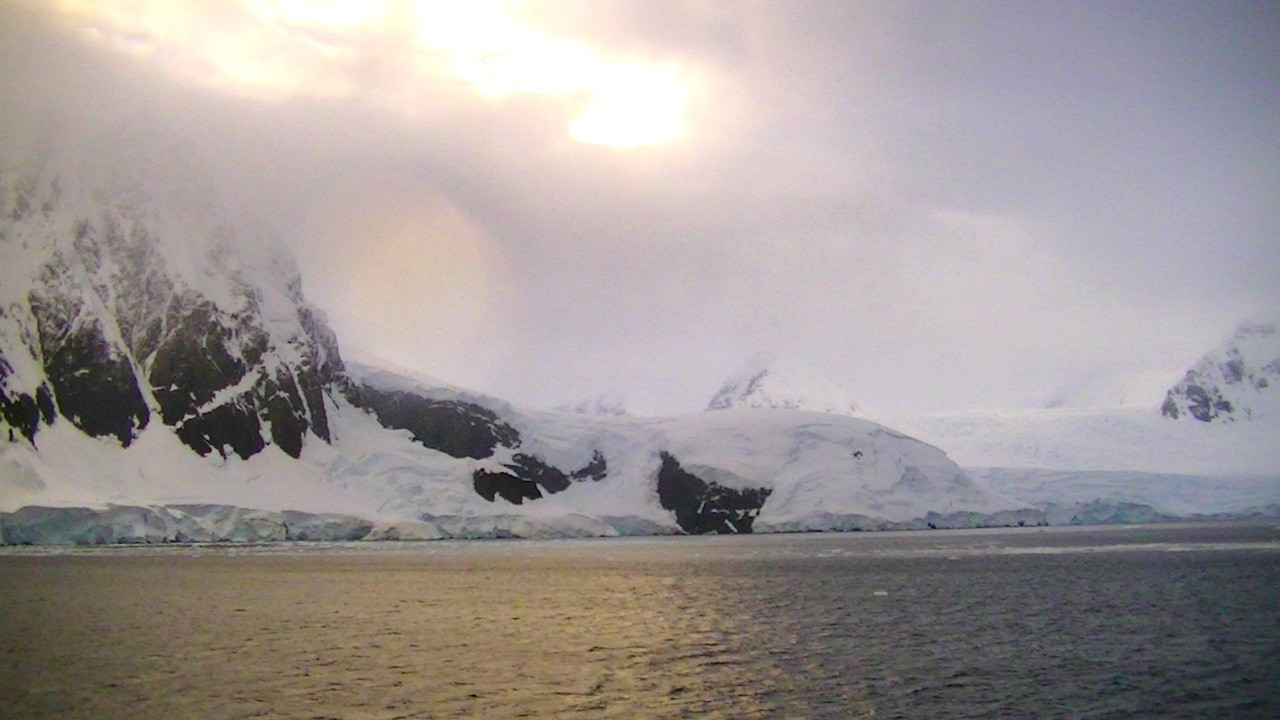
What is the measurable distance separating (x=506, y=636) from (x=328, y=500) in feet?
369

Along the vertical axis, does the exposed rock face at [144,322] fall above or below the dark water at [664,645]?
above

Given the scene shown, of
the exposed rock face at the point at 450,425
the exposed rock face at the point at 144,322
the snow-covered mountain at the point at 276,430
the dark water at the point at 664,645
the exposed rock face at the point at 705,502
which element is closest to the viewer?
the dark water at the point at 664,645

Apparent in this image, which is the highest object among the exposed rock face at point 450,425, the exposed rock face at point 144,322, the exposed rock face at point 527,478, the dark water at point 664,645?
the exposed rock face at point 144,322

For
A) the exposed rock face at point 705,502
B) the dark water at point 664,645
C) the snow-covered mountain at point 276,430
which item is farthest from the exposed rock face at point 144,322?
the dark water at point 664,645

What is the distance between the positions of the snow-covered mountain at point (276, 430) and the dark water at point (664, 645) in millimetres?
81354

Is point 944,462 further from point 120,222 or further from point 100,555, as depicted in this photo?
point 120,222

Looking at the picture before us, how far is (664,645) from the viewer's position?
81.3ft

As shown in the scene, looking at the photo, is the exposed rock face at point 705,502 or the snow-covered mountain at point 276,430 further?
the exposed rock face at point 705,502

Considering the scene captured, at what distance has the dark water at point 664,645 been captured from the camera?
1711cm

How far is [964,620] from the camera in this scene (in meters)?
28.5

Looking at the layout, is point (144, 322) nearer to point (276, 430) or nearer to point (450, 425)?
point (276, 430)

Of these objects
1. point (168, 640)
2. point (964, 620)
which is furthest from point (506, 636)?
point (964, 620)

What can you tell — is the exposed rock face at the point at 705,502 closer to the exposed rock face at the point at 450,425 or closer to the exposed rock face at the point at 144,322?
the exposed rock face at the point at 450,425

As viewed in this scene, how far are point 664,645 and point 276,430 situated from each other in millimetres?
137365
